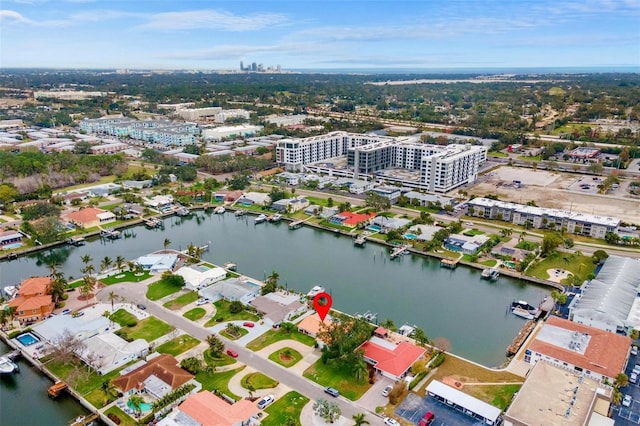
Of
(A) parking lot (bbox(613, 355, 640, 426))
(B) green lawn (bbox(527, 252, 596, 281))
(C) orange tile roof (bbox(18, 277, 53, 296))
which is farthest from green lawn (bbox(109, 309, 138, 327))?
(B) green lawn (bbox(527, 252, 596, 281))

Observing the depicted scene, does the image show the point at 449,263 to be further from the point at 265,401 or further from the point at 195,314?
the point at 265,401

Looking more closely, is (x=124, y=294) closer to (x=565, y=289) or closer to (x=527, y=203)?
(x=565, y=289)

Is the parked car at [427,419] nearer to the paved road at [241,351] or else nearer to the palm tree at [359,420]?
the palm tree at [359,420]

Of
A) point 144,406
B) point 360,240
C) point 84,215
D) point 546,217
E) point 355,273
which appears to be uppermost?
point 546,217

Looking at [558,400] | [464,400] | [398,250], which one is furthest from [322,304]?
[558,400]

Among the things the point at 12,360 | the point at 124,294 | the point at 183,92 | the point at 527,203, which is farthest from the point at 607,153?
the point at 183,92

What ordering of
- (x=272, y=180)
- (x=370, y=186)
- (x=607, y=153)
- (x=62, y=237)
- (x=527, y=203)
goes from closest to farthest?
(x=62, y=237) → (x=527, y=203) → (x=370, y=186) → (x=272, y=180) → (x=607, y=153)
